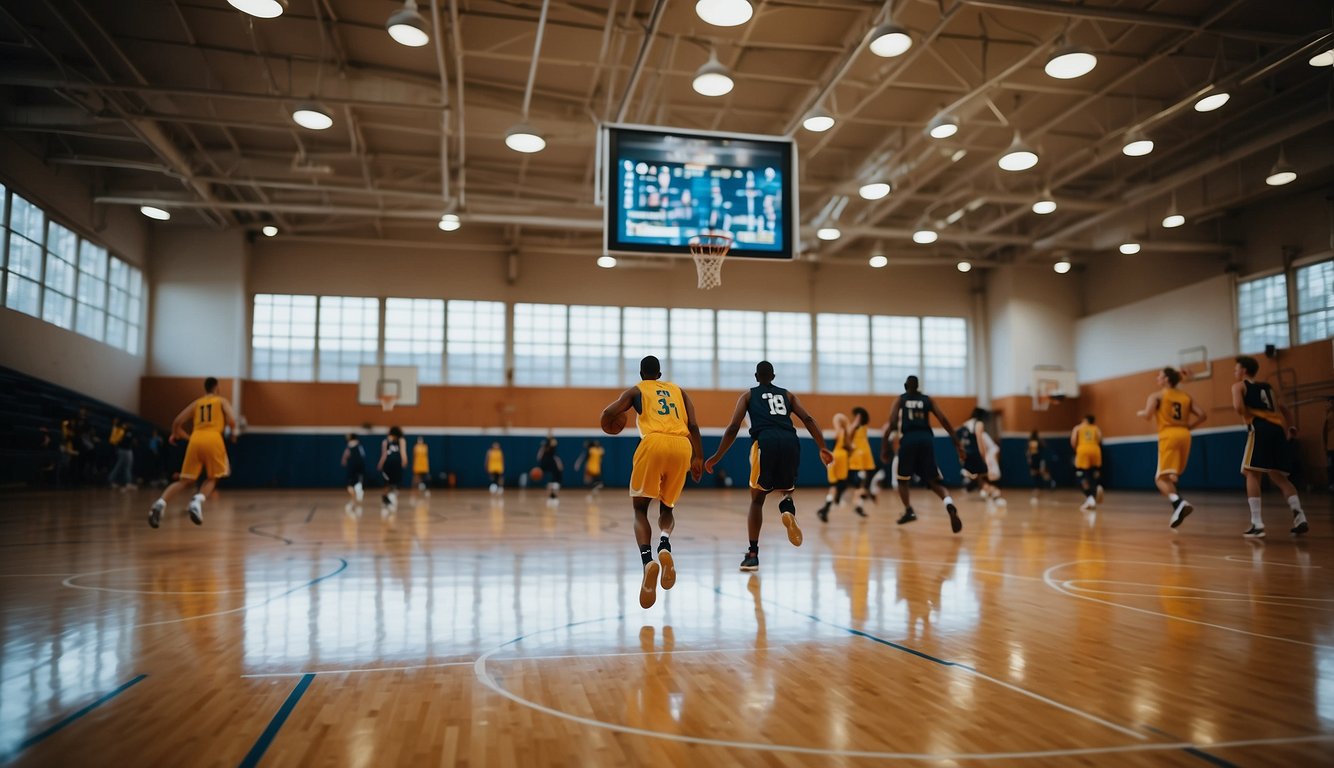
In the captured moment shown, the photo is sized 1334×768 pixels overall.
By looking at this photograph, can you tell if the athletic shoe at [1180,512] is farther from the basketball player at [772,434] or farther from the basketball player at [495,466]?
the basketball player at [495,466]

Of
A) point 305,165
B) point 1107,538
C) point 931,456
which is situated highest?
point 305,165

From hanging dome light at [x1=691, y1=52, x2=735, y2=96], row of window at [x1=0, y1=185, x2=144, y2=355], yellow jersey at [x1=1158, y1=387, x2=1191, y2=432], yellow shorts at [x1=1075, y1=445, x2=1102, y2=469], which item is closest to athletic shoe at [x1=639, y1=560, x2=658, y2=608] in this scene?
hanging dome light at [x1=691, y1=52, x2=735, y2=96]

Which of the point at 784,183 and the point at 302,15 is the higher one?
the point at 302,15

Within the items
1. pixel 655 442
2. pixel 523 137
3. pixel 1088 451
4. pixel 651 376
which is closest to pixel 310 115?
pixel 523 137

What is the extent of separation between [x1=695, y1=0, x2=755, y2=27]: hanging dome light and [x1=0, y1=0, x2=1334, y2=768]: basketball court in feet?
0.14

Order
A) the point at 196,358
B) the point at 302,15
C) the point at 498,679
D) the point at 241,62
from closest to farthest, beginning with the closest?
the point at 498,679 < the point at 302,15 < the point at 241,62 < the point at 196,358

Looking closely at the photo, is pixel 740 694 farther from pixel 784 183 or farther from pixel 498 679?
pixel 784 183

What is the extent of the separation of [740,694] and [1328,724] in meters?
2.29

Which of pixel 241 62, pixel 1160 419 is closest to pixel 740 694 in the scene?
pixel 1160 419

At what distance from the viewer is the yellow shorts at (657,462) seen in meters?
5.97

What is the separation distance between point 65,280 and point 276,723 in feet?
76.0

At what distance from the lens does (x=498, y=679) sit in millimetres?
3920

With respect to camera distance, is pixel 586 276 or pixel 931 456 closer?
pixel 931 456

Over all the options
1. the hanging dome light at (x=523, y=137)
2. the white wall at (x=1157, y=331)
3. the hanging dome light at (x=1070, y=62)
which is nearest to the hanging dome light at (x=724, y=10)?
the hanging dome light at (x=523, y=137)
